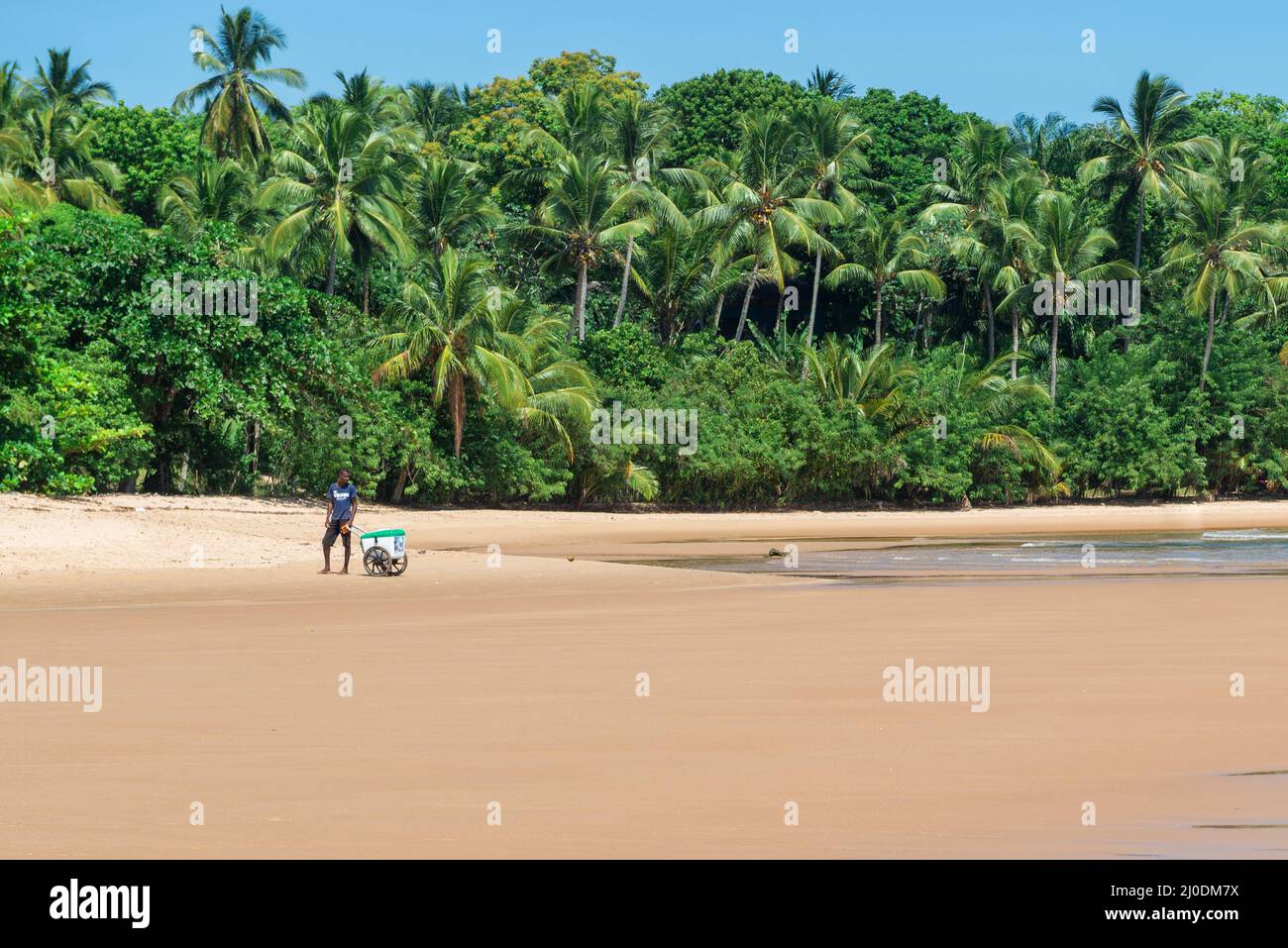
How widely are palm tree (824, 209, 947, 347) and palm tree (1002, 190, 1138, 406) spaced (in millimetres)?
3104

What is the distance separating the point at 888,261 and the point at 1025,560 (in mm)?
27474

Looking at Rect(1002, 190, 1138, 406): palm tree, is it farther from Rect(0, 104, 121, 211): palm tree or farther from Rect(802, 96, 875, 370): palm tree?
Rect(0, 104, 121, 211): palm tree

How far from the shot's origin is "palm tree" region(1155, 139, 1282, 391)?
46.6 meters

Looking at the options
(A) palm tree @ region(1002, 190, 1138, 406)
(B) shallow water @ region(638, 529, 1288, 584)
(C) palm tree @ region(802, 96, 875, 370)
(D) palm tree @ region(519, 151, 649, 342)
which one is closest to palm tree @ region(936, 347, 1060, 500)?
(A) palm tree @ region(1002, 190, 1138, 406)

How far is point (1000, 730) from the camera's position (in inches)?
317

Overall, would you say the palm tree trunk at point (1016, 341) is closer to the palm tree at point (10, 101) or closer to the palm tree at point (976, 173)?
the palm tree at point (976, 173)

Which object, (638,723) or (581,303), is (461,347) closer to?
(581,303)

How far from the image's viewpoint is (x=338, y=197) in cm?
3881

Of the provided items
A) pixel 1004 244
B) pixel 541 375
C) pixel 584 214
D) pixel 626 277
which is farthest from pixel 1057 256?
pixel 541 375

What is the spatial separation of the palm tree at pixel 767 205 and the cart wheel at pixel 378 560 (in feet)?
92.5

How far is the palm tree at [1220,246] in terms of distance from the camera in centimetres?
4656

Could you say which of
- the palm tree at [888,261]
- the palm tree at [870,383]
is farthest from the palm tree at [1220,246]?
the palm tree at [870,383]

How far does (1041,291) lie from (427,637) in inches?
1519
